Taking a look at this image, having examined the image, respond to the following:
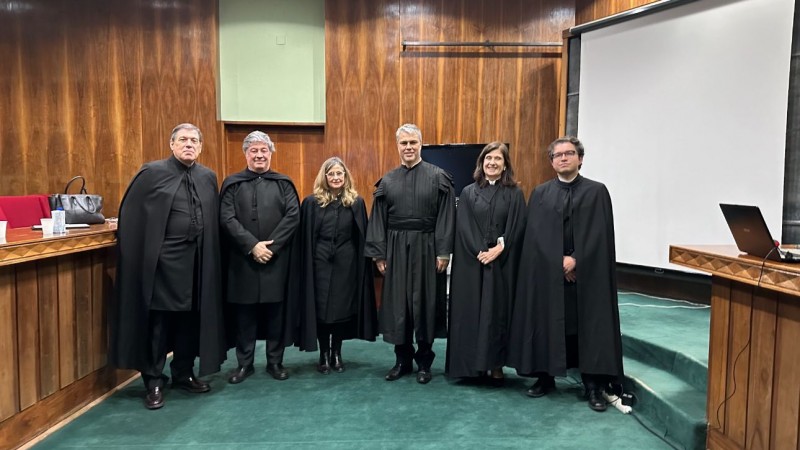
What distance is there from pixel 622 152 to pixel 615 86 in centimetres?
60

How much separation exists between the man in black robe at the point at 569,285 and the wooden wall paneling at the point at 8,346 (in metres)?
2.53

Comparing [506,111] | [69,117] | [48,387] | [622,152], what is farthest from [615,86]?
[69,117]

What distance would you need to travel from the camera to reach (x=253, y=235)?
3.14 m

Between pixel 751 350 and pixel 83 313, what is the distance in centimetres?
326

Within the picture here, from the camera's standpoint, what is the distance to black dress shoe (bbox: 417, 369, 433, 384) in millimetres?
3172

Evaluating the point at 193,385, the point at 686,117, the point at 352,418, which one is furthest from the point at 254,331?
the point at 686,117

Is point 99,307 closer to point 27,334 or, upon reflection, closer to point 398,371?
point 27,334

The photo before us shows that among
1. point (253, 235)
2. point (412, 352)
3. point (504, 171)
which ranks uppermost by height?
point (504, 171)

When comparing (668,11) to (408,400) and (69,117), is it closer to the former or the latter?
(408,400)

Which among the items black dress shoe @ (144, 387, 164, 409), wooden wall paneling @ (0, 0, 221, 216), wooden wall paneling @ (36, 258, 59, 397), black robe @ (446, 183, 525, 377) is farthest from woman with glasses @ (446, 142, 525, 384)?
wooden wall paneling @ (0, 0, 221, 216)

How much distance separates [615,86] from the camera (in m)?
4.49

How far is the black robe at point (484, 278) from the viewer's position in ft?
9.76

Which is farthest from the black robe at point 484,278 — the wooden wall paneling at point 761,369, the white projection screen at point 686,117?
the white projection screen at point 686,117

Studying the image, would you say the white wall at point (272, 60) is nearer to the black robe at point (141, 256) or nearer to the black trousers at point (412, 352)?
the black robe at point (141, 256)
